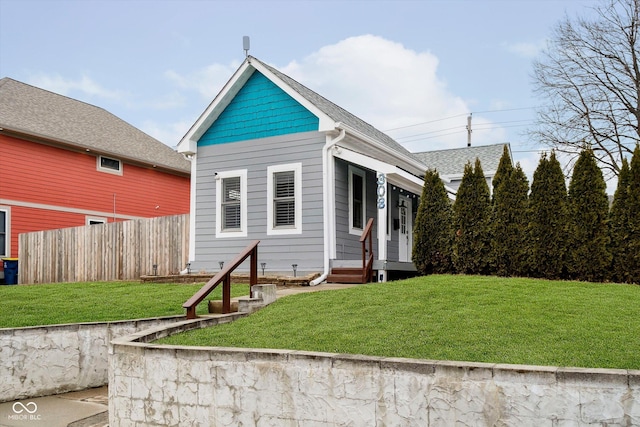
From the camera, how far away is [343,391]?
200 inches

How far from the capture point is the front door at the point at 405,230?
53.5ft

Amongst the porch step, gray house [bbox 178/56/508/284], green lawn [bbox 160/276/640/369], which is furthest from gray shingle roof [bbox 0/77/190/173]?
green lawn [bbox 160/276/640/369]

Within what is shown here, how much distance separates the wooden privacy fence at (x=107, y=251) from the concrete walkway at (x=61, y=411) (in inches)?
312

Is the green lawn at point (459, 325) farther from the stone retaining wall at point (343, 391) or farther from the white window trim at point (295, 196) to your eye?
the white window trim at point (295, 196)

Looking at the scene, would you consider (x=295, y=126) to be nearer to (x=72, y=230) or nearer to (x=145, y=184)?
(x=72, y=230)

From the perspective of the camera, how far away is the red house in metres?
18.6

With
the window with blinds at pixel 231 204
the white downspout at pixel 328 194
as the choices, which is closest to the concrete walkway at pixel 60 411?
the white downspout at pixel 328 194

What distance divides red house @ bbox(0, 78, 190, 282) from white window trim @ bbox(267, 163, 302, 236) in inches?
364

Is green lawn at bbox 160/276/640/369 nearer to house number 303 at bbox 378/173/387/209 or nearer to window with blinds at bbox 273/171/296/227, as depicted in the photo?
house number 303 at bbox 378/173/387/209

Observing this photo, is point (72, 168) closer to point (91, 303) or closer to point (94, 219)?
point (94, 219)

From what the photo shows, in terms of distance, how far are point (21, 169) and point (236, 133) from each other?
835 centimetres

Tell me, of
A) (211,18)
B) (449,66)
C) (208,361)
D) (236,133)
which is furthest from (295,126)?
(208,361)

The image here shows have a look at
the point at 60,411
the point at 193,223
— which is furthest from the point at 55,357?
the point at 193,223

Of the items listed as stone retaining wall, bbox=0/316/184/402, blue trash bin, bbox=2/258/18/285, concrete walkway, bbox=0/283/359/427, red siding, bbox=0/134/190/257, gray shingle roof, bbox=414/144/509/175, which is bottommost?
concrete walkway, bbox=0/283/359/427
